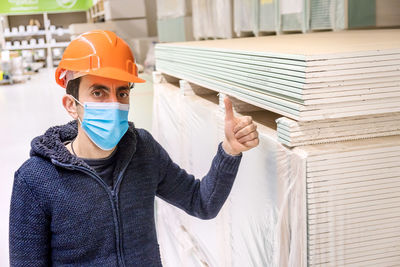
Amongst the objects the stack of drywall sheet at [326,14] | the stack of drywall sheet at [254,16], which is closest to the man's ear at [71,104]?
the stack of drywall sheet at [326,14]

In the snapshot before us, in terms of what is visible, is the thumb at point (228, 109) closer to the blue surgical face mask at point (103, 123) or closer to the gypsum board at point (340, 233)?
the blue surgical face mask at point (103, 123)

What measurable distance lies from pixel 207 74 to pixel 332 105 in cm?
99

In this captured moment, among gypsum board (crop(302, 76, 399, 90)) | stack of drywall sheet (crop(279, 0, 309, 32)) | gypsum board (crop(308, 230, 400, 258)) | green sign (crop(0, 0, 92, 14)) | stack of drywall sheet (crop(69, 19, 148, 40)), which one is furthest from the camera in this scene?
green sign (crop(0, 0, 92, 14))

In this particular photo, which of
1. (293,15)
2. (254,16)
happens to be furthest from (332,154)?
(254,16)

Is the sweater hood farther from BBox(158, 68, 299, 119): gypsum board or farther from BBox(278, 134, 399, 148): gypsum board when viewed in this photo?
BBox(278, 134, 399, 148): gypsum board

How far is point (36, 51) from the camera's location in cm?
2027

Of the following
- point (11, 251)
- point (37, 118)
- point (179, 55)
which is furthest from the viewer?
point (37, 118)

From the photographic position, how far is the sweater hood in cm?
150

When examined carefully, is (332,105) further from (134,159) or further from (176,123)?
(176,123)

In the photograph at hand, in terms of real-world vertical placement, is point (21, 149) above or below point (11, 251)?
below

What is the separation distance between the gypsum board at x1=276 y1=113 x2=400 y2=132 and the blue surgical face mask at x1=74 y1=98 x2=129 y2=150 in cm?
55

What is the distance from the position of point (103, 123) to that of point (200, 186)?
0.51 m

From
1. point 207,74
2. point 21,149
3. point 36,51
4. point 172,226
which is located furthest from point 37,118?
point 36,51

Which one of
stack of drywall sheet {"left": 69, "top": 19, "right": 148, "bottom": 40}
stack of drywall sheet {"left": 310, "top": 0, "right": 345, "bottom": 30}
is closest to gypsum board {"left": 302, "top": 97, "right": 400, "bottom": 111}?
stack of drywall sheet {"left": 310, "top": 0, "right": 345, "bottom": 30}
